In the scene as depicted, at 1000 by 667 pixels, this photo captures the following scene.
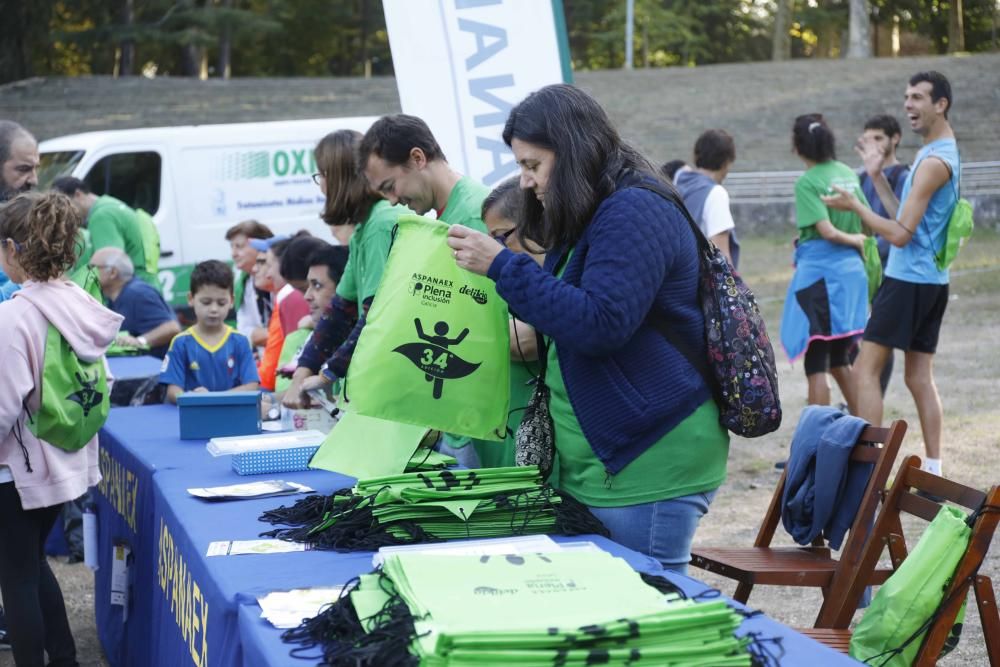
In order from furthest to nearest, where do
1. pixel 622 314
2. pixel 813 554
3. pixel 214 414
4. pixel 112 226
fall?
pixel 112 226, pixel 214 414, pixel 813 554, pixel 622 314

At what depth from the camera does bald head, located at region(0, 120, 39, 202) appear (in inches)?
176

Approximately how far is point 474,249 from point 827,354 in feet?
14.6

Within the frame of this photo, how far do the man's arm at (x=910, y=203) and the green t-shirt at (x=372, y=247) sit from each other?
2.35 meters

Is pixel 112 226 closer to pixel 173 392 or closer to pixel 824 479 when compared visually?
pixel 173 392

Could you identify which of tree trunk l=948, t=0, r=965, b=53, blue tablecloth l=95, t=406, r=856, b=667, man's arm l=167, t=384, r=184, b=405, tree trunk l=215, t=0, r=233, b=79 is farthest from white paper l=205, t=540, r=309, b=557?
tree trunk l=948, t=0, r=965, b=53

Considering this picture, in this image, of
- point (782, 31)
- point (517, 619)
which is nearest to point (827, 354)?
point (517, 619)

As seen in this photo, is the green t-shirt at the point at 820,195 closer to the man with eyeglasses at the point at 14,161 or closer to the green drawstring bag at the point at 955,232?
the green drawstring bag at the point at 955,232

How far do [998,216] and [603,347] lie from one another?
17.3m

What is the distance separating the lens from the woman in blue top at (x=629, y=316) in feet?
7.92

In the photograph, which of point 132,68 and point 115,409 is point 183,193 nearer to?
point 115,409

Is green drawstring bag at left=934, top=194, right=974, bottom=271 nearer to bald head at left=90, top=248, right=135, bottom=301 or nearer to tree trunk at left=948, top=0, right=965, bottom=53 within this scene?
bald head at left=90, top=248, right=135, bottom=301

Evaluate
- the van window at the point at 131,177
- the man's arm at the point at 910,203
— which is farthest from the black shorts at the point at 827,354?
the van window at the point at 131,177

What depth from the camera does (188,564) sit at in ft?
8.75

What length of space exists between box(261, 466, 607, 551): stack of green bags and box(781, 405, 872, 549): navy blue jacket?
1.11 m
